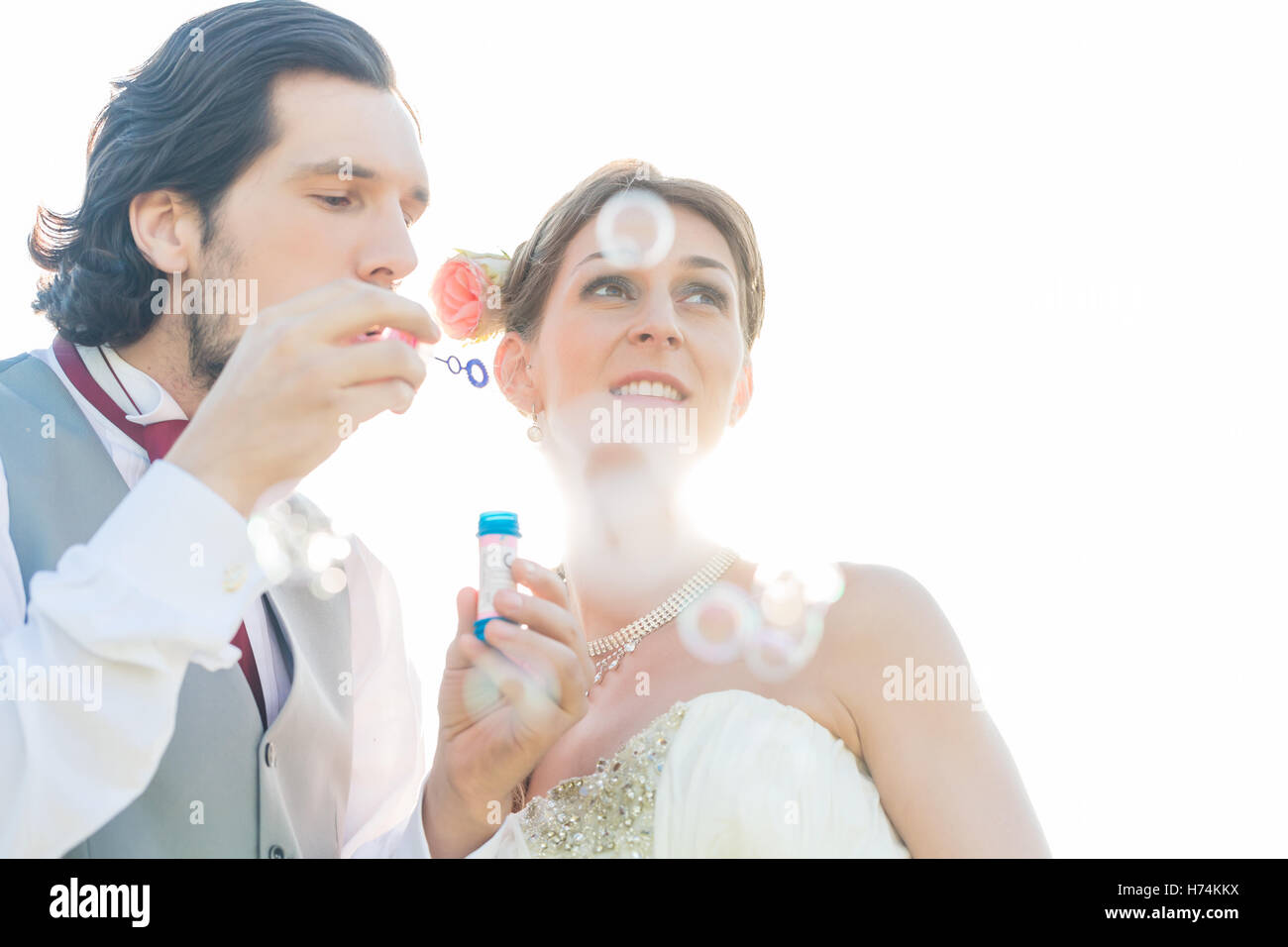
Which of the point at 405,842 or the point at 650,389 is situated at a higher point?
the point at 650,389

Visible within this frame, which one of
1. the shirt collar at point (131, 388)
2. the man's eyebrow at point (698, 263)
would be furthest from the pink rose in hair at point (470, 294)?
the shirt collar at point (131, 388)

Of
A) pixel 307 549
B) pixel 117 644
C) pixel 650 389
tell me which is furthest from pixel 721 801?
pixel 117 644

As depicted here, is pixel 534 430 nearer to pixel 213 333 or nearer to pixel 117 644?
pixel 213 333

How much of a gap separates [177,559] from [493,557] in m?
0.93

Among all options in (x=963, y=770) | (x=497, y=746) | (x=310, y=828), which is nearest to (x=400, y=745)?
(x=310, y=828)

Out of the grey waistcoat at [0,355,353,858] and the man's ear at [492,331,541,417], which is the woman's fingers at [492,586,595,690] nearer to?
the grey waistcoat at [0,355,353,858]

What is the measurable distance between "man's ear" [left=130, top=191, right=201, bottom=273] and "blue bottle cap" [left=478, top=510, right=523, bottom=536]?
1.43 m

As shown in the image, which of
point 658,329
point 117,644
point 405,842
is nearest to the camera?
point 117,644

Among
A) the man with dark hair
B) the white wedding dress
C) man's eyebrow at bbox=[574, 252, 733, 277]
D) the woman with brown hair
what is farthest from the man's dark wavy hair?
the white wedding dress

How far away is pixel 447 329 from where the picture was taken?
14.2ft

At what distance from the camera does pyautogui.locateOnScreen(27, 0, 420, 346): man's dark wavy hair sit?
352 centimetres

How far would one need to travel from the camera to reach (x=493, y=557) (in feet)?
9.49

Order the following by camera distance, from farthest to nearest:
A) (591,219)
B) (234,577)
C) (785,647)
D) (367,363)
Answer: (591,219), (785,647), (367,363), (234,577)

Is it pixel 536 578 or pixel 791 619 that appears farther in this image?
pixel 791 619
